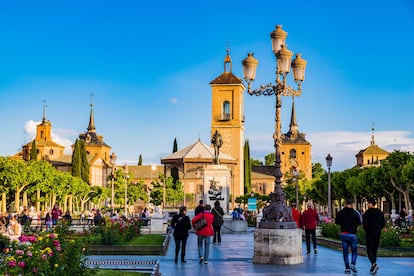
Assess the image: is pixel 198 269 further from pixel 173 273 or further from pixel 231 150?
pixel 231 150

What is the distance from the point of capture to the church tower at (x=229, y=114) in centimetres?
10469

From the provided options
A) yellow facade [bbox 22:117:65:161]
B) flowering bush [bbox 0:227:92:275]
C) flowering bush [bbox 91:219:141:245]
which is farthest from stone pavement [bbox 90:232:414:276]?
yellow facade [bbox 22:117:65:161]

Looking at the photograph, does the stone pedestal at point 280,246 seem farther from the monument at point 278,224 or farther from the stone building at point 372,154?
the stone building at point 372,154

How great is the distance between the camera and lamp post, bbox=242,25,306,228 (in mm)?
18344

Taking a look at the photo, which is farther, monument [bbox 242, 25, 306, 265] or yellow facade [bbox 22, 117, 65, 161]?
yellow facade [bbox 22, 117, 65, 161]

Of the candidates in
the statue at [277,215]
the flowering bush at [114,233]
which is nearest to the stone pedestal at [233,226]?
the flowering bush at [114,233]

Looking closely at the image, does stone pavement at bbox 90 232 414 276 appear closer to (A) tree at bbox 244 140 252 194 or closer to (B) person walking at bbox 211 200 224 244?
(B) person walking at bbox 211 200 224 244

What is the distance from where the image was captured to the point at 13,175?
202 ft

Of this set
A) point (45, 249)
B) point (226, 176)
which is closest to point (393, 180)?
point (226, 176)

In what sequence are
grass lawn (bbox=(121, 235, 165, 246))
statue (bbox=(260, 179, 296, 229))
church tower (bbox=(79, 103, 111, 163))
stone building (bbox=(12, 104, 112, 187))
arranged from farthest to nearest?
church tower (bbox=(79, 103, 111, 163)) → stone building (bbox=(12, 104, 112, 187)) → grass lawn (bbox=(121, 235, 165, 246)) → statue (bbox=(260, 179, 296, 229))

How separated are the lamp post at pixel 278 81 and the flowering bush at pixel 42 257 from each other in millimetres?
7537

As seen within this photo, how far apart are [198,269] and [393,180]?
4770 cm

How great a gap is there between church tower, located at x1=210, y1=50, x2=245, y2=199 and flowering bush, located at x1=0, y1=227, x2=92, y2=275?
9286 cm

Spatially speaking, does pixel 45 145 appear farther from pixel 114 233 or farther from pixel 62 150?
pixel 114 233
